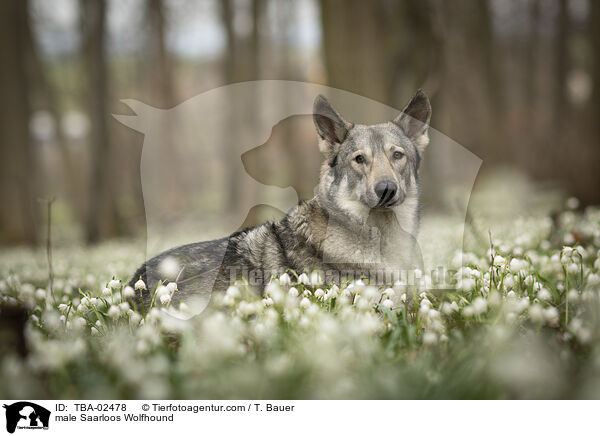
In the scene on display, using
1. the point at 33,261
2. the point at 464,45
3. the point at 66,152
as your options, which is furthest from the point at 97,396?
the point at 66,152

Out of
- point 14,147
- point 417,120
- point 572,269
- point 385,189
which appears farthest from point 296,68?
point 572,269

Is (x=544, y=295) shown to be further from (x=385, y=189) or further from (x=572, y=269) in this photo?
(x=385, y=189)

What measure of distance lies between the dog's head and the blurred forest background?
3811mm

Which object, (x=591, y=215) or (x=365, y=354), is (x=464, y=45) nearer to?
(x=591, y=215)

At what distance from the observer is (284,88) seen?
79.5ft

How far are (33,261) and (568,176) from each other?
44.3 feet

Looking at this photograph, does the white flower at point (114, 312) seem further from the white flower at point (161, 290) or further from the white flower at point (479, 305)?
the white flower at point (479, 305)

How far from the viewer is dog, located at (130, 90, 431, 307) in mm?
4312

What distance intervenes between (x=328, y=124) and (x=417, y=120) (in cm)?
98

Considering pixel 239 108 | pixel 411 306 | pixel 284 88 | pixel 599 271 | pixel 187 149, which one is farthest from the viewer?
pixel 187 149

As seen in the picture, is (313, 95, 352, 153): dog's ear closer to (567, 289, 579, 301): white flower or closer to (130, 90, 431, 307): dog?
(130, 90, 431, 307): dog

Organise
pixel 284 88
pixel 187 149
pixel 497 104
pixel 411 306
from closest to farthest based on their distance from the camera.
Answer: pixel 411 306, pixel 497 104, pixel 284 88, pixel 187 149
